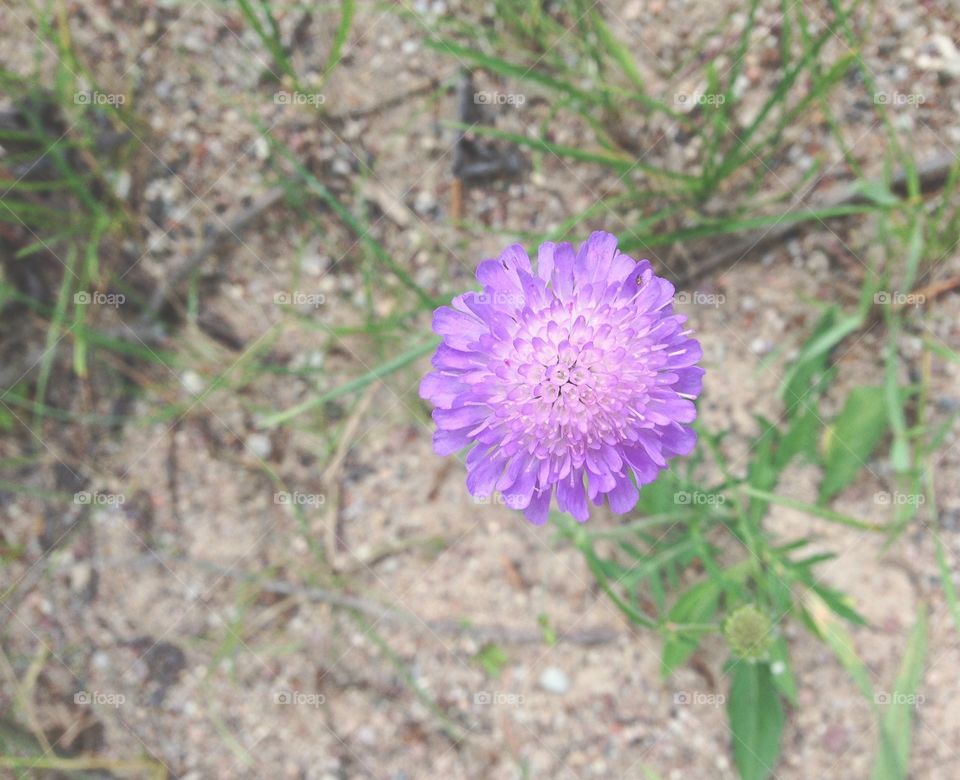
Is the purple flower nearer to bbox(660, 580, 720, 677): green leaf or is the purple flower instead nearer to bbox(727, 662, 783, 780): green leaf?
bbox(660, 580, 720, 677): green leaf

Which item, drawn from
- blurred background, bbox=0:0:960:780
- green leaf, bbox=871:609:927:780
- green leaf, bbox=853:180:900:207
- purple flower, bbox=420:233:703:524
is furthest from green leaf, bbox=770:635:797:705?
green leaf, bbox=853:180:900:207

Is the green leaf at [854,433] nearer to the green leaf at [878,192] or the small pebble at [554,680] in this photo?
the green leaf at [878,192]

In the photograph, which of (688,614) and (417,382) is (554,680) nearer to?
(688,614)

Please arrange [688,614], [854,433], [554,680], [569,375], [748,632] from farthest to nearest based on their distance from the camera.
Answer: [554,680], [854,433], [688,614], [748,632], [569,375]

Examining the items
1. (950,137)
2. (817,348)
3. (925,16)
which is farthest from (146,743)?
(925,16)

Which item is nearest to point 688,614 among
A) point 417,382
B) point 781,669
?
point 781,669

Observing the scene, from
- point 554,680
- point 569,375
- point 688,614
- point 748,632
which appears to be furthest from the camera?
point 554,680

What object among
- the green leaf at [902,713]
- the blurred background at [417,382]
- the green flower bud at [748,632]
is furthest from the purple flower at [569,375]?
the green leaf at [902,713]
